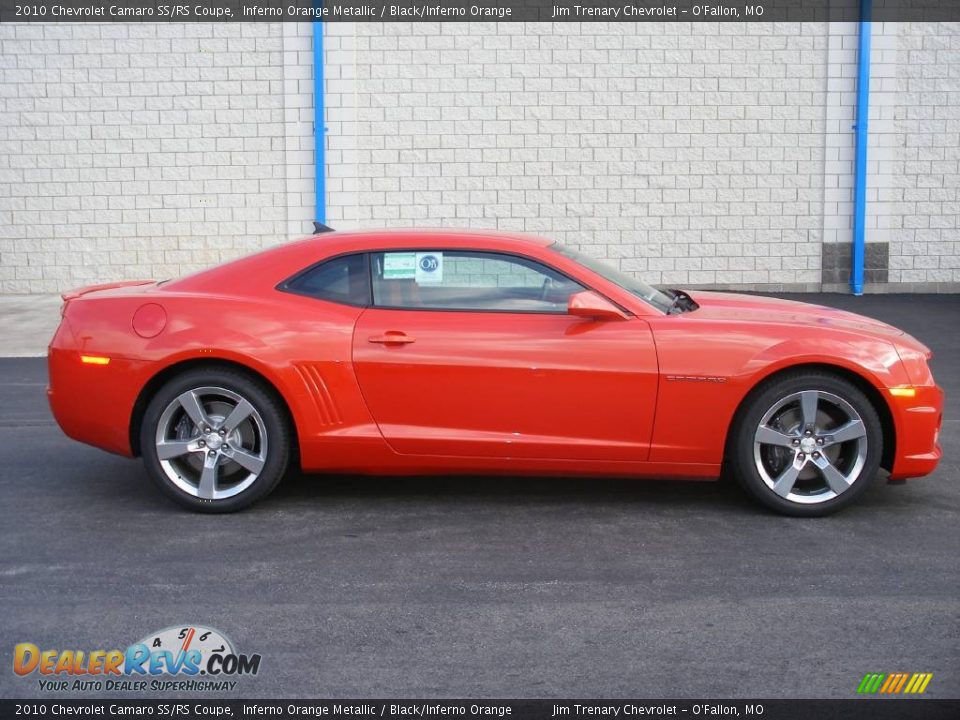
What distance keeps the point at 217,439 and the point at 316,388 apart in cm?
57

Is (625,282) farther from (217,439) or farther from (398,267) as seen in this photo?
(217,439)

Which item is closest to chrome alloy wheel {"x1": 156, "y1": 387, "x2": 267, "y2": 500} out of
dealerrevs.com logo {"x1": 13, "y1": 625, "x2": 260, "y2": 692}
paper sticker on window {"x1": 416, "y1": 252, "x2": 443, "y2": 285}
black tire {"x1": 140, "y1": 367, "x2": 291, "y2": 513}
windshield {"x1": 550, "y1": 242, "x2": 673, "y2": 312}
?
black tire {"x1": 140, "y1": 367, "x2": 291, "y2": 513}

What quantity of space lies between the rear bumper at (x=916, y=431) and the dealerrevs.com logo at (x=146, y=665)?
3.35 metres

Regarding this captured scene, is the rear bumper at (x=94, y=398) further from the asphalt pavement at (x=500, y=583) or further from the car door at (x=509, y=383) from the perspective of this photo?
Answer: the car door at (x=509, y=383)

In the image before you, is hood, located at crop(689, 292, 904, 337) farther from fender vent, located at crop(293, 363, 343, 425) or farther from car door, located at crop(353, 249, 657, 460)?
fender vent, located at crop(293, 363, 343, 425)

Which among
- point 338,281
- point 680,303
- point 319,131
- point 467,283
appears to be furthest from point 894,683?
point 319,131

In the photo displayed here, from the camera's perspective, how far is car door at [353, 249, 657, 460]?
18.9 feet

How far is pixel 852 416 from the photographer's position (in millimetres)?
5766

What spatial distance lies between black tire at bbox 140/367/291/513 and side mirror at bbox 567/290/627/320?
1.56 meters

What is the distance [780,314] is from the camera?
6164 millimetres

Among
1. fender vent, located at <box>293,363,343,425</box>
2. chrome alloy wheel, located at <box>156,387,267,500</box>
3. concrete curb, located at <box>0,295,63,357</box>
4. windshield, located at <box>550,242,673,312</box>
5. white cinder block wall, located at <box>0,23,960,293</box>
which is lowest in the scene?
concrete curb, located at <box>0,295,63,357</box>
